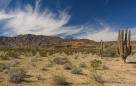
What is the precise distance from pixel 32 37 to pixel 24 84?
13923 centimetres

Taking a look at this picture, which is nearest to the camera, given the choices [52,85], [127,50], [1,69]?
[52,85]

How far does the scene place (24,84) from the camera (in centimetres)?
1012

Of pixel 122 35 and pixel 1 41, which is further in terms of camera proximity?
pixel 1 41

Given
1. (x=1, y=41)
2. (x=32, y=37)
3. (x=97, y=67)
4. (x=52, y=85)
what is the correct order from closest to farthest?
(x=52, y=85) < (x=97, y=67) < (x=1, y=41) < (x=32, y=37)

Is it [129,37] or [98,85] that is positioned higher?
[129,37]

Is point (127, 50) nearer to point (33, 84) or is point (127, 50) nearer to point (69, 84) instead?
point (69, 84)

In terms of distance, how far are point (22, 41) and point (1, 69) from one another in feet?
428

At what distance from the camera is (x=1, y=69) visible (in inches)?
533

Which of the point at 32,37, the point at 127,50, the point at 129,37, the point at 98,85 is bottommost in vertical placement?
the point at 98,85

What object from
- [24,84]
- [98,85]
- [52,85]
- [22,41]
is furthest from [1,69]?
[22,41]

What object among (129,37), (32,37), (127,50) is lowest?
(127,50)

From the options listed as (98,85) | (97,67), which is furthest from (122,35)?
(98,85)

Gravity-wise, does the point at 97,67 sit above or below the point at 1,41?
below

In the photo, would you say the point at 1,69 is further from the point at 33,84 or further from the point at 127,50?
the point at 127,50
